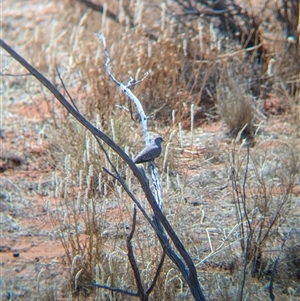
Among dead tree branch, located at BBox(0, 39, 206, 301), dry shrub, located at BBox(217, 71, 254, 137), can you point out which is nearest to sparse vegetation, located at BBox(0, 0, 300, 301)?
dry shrub, located at BBox(217, 71, 254, 137)

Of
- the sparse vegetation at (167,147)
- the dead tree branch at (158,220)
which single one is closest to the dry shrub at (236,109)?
the sparse vegetation at (167,147)

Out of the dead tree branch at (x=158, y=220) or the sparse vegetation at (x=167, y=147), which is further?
the sparse vegetation at (x=167, y=147)

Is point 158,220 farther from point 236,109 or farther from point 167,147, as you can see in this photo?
point 236,109

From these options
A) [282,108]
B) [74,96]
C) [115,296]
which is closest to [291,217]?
[115,296]

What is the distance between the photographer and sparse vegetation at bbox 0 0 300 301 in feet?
13.8

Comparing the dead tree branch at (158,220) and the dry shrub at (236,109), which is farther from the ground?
the dead tree branch at (158,220)

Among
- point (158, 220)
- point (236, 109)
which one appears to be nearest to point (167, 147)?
point (158, 220)

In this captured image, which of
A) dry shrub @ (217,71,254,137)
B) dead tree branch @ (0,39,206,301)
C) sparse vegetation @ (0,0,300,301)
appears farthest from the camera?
dry shrub @ (217,71,254,137)

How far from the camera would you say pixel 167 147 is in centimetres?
467

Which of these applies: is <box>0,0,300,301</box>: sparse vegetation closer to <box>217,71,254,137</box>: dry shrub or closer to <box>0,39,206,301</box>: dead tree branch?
<box>217,71,254,137</box>: dry shrub

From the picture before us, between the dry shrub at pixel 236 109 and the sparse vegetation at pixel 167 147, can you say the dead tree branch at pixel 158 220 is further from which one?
the dry shrub at pixel 236 109

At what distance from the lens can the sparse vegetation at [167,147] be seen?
165 inches

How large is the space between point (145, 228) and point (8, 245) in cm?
95

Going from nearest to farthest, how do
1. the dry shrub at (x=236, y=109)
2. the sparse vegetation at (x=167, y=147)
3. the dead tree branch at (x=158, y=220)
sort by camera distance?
1. the dead tree branch at (x=158, y=220)
2. the sparse vegetation at (x=167, y=147)
3. the dry shrub at (x=236, y=109)
